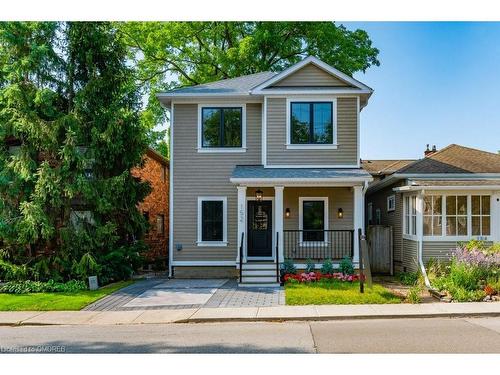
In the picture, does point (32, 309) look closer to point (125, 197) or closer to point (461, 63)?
point (125, 197)

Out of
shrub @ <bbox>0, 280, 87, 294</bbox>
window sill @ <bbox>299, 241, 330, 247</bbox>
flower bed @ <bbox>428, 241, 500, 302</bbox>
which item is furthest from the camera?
window sill @ <bbox>299, 241, 330, 247</bbox>

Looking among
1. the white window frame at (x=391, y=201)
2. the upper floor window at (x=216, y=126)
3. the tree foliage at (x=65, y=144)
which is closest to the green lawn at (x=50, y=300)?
the tree foliage at (x=65, y=144)

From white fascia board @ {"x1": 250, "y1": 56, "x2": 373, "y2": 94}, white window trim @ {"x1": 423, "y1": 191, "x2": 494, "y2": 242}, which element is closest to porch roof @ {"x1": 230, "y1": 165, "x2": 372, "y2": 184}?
white window trim @ {"x1": 423, "y1": 191, "x2": 494, "y2": 242}

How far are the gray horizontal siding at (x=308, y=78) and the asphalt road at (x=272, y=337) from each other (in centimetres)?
862

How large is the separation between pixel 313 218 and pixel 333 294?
4371mm

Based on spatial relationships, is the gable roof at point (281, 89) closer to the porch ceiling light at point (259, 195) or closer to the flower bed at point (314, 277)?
the porch ceiling light at point (259, 195)

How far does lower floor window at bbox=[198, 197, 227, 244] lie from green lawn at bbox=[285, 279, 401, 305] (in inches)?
139

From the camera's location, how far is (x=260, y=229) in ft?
50.9

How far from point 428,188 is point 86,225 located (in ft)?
33.4

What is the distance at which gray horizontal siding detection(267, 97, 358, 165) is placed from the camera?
1506cm

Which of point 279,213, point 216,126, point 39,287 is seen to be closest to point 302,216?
point 279,213

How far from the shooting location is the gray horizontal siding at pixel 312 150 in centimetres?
1506

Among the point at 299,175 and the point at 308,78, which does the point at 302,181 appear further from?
the point at 308,78

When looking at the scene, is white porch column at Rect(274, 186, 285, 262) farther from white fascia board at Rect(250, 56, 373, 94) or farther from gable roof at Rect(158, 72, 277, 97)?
gable roof at Rect(158, 72, 277, 97)
